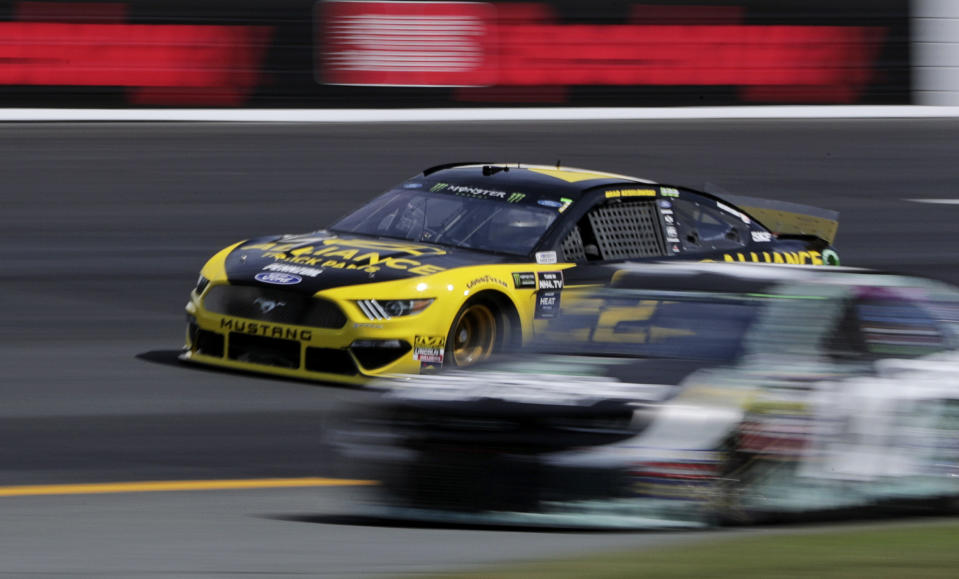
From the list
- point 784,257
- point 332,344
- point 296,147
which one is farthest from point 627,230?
point 296,147

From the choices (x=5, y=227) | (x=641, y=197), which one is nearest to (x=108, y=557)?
(x=641, y=197)

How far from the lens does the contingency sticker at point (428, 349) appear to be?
9312mm

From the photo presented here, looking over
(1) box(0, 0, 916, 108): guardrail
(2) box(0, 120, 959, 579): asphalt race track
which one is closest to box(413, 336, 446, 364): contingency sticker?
(2) box(0, 120, 959, 579): asphalt race track

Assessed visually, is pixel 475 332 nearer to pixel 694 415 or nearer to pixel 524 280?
pixel 524 280

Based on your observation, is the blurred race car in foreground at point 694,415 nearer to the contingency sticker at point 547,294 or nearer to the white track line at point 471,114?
the contingency sticker at point 547,294

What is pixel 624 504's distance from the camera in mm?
5758

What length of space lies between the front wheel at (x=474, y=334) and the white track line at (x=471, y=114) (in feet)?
39.1

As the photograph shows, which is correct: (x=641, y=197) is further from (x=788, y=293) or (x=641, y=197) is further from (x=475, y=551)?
(x=475, y=551)

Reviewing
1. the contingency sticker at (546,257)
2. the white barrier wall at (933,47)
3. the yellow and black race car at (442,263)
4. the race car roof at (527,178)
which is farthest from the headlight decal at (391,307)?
the white barrier wall at (933,47)

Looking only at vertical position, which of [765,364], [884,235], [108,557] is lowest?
[884,235]

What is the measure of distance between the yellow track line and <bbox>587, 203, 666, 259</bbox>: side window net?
3491 millimetres

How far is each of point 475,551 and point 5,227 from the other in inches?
428

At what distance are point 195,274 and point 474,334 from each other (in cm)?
475

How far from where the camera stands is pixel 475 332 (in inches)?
383
